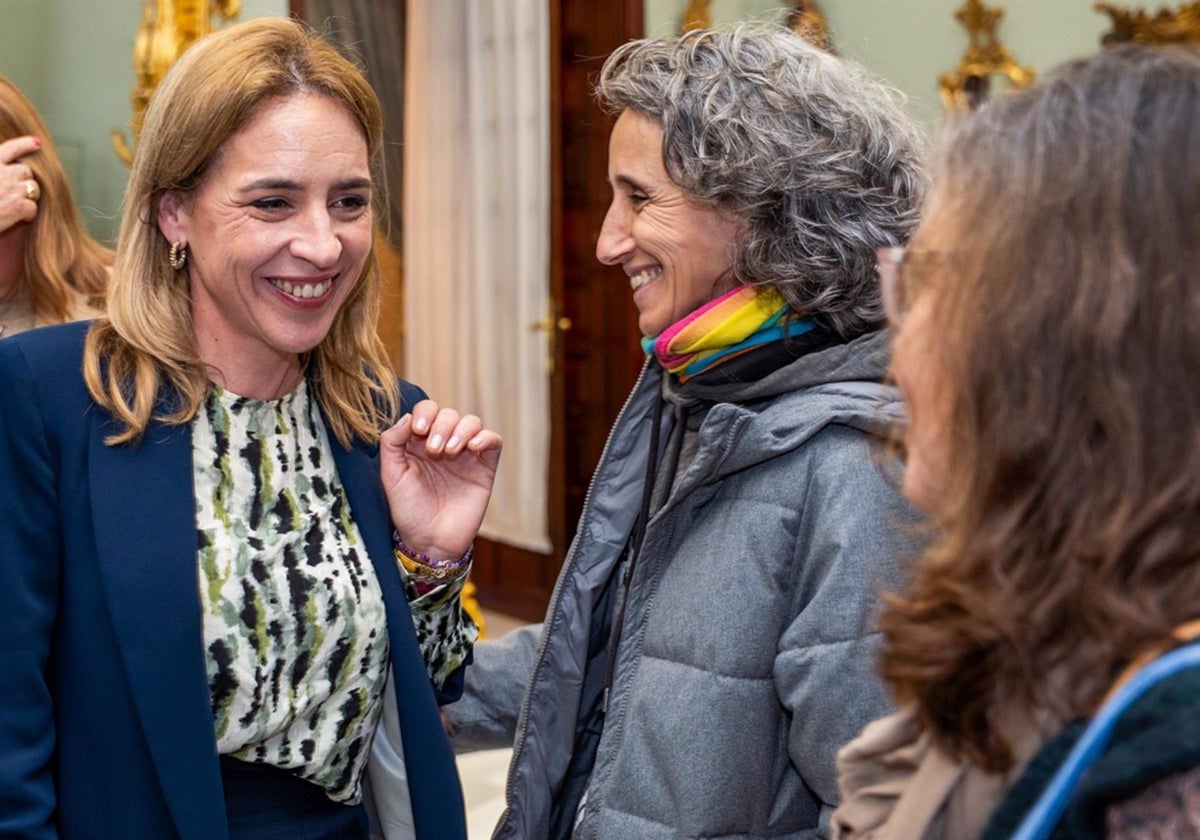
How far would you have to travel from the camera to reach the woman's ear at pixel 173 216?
5.36ft

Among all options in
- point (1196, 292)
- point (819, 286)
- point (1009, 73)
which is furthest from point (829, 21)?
point (1196, 292)

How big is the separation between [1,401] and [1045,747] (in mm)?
1187

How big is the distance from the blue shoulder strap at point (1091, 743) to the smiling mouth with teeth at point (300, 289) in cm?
111

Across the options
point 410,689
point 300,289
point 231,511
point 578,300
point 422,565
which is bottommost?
point 578,300

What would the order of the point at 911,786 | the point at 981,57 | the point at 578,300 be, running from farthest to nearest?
the point at 578,300 → the point at 981,57 → the point at 911,786

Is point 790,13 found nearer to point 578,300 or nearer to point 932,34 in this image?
point 932,34

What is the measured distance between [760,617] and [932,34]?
388 centimetres

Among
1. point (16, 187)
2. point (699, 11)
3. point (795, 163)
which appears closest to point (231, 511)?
point (795, 163)

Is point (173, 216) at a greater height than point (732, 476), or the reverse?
point (173, 216)

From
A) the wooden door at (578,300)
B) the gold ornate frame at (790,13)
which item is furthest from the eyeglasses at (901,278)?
the wooden door at (578,300)

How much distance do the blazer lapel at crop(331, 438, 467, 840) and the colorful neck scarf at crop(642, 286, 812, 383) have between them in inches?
18.0

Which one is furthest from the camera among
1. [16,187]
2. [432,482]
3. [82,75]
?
[82,75]

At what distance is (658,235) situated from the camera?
162 cm

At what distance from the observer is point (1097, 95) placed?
32.8 inches
